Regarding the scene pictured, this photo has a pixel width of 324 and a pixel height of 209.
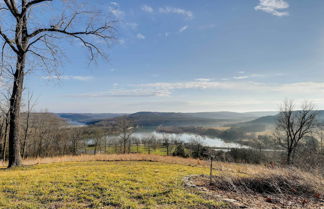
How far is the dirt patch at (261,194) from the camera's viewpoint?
140 inches

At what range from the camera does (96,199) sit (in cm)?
337

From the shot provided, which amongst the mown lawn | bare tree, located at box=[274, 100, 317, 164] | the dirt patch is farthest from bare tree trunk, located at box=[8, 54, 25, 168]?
bare tree, located at box=[274, 100, 317, 164]

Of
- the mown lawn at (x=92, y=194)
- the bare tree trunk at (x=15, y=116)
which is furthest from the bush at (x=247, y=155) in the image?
the bare tree trunk at (x=15, y=116)

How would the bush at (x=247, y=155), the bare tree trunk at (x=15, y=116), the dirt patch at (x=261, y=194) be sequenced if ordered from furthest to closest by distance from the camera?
the bush at (x=247, y=155)
the bare tree trunk at (x=15, y=116)
the dirt patch at (x=261, y=194)

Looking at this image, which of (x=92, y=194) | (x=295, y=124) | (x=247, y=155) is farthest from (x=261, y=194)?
(x=247, y=155)

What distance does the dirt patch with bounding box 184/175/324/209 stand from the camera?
3.56m

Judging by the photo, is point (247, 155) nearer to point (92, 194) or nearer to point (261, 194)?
point (261, 194)

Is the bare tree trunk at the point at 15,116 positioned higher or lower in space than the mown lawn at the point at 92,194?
higher

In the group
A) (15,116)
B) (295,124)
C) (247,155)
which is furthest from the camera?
(247,155)

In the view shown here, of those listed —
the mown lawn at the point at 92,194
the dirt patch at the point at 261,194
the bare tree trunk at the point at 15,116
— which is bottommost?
the dirt patch at the point at 261,194

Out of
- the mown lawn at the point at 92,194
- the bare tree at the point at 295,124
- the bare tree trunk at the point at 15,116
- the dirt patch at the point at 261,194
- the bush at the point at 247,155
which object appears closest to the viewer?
the mown lawn at the point at 92,194

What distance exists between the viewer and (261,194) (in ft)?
14.2

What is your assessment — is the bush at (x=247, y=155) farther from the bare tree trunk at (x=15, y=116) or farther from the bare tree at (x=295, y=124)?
the bare tree trunk at (x=15, y=116)

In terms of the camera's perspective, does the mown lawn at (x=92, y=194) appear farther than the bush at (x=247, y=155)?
No
